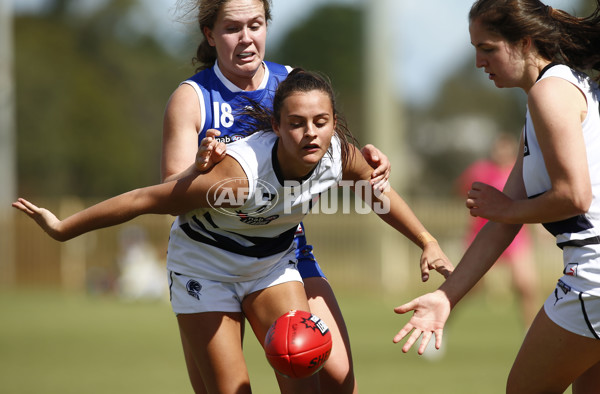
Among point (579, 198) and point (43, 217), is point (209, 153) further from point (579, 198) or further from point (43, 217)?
point (579, 198)

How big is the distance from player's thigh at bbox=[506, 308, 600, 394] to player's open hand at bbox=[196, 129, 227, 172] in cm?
160

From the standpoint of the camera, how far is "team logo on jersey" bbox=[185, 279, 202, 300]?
A: 4320 mm

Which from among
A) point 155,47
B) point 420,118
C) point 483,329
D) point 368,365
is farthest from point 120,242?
point 420,118

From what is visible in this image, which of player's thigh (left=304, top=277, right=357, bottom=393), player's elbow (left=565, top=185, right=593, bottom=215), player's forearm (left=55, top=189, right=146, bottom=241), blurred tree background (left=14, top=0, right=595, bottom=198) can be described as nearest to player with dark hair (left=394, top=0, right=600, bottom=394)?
player's elbow (left=565, top=185, right=593, bottom=215)

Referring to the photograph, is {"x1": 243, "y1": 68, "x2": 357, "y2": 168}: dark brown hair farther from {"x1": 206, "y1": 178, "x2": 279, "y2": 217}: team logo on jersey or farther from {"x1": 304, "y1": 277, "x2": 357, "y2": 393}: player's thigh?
{"x1": 304, "y1": 277, "x2": 357, "y2": 393}: player's thigh

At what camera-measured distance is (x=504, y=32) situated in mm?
3875

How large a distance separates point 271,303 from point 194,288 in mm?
391

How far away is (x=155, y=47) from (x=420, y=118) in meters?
16.0

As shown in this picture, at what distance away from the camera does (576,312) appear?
11.9 feet

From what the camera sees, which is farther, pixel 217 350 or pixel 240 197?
pixel 217 350

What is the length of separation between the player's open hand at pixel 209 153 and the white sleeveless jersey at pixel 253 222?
9 cm

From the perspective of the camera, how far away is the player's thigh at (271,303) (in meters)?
4.31

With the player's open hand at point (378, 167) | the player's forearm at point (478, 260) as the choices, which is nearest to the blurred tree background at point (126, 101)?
the player's open hand at point (378, 167)

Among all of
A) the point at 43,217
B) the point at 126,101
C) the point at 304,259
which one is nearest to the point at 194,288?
the point at 304,259
